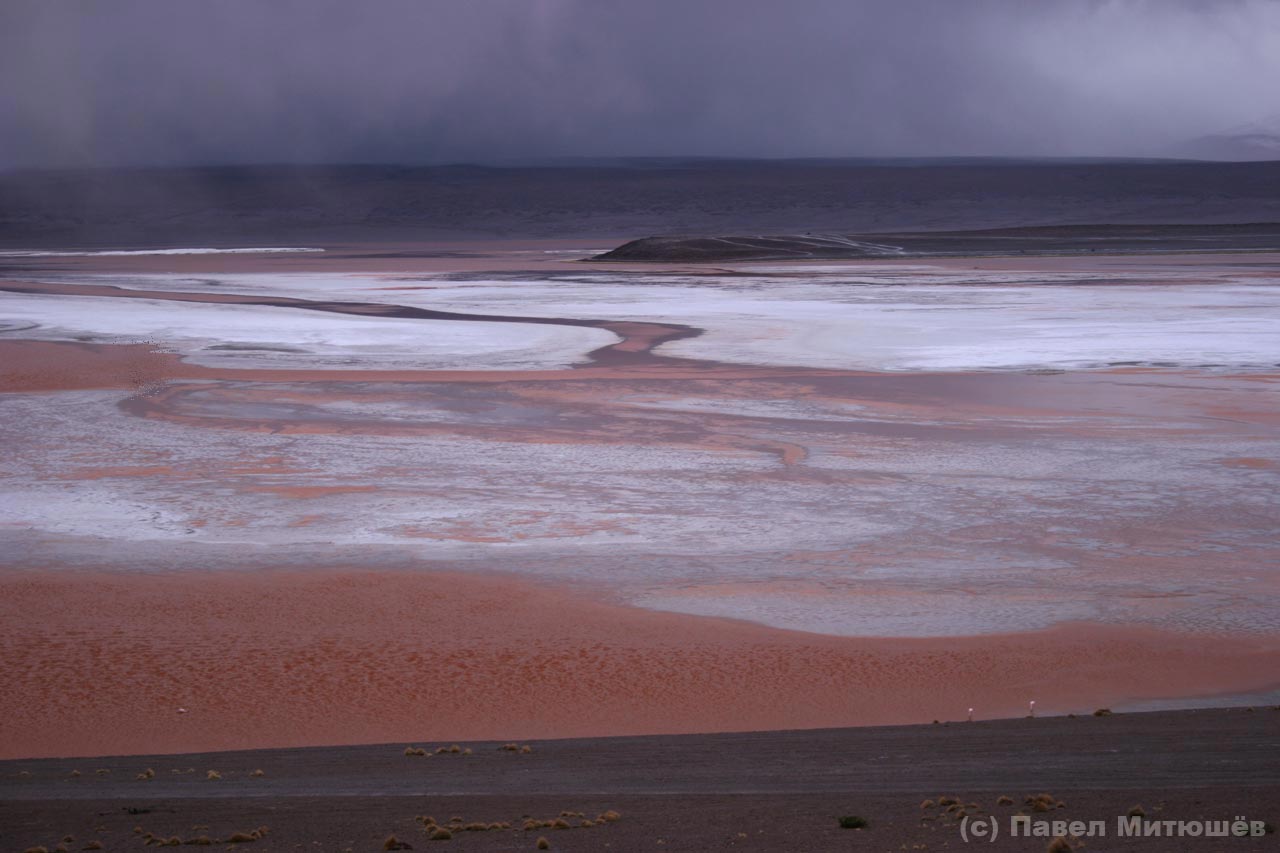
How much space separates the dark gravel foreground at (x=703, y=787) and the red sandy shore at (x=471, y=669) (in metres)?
0.48

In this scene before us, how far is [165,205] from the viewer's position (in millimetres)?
81438

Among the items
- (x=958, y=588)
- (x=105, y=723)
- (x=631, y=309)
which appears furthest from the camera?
(x=631, y=309)

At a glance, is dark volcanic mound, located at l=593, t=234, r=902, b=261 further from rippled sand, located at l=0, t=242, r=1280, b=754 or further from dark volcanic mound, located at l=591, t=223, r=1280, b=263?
rippled sand, located at l=0, t=242, r=1280, b=754

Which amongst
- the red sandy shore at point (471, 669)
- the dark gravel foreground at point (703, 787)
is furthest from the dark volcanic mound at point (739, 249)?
the dark gravel foreground at point (703, 787)

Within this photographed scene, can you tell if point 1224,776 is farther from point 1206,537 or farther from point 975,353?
point 975,353

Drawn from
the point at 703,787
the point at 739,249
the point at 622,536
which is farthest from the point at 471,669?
the point at 739,249

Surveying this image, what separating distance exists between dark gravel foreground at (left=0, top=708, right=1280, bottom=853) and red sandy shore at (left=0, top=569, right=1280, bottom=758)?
0.48 meters

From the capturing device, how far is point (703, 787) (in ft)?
15.0

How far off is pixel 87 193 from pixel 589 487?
8311 centimetres

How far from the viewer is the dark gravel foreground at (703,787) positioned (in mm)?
3951

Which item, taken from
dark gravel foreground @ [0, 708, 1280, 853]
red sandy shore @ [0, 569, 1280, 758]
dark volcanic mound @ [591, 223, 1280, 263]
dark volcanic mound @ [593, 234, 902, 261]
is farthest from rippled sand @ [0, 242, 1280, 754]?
dark volcanic mound @ [591, 223, 1280, 263]

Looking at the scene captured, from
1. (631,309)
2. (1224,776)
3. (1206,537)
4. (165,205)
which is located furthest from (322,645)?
(165,205)

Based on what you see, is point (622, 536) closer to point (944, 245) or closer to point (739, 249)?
point (739, 249)

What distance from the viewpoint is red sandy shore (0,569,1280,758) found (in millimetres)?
5793
